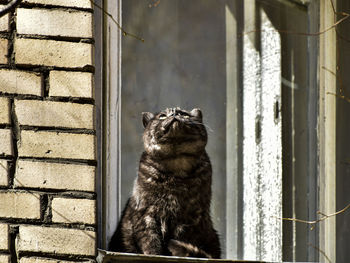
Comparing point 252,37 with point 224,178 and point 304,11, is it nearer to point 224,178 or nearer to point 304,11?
point 304,11

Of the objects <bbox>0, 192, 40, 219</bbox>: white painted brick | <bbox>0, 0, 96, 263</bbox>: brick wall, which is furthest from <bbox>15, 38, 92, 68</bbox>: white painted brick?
<bbox>0, 192, 40, 219</bbox>: white painted brick

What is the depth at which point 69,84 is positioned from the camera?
2.76m

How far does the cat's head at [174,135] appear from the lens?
3.37m

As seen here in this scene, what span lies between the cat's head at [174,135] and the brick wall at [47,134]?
2.24ft

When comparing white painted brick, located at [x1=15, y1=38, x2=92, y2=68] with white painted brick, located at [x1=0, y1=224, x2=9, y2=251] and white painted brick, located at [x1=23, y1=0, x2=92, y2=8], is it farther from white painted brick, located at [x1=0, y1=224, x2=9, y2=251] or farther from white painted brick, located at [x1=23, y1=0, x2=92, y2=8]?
white painted brick, located at [x1=0, y1=224, x2=9, y2=251]

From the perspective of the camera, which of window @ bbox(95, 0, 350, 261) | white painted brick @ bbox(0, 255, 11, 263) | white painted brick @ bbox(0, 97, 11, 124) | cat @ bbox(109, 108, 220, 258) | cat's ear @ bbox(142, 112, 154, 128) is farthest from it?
cat's ear @ bbox(142, 112, 154, 128)

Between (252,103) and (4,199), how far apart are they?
5.65 feet

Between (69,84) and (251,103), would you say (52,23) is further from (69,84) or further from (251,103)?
(251,103)

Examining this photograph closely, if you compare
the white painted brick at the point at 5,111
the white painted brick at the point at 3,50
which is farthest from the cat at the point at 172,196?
the white painted brick at the point at 3,50

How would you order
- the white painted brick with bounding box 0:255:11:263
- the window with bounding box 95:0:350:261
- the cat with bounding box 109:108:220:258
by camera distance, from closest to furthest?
the white painted brick with bounding box 0:255:11:263
the cat with bounding box 109:108:220:258
the window with bounding box 95:0:350:261

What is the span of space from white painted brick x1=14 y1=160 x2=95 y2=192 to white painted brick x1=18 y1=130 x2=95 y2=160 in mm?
39

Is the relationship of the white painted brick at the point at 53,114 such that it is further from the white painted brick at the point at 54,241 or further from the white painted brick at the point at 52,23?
the white painted brick at the point at 54,241

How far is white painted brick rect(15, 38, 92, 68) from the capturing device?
2.76m

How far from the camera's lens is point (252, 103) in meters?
3.92
